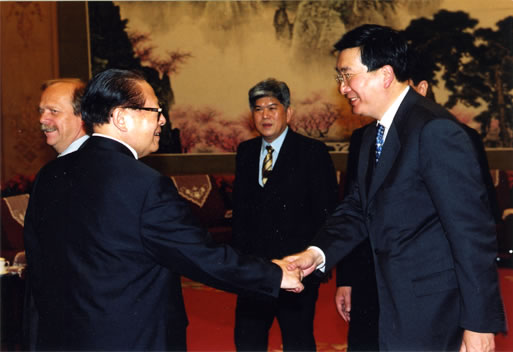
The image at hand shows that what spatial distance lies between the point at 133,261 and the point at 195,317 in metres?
3.45

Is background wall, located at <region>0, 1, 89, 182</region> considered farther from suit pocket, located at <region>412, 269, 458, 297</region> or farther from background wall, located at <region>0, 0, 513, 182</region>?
suit pocket, located at <region>412, 269, 458, 297</region>

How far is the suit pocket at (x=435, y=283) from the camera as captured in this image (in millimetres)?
1901

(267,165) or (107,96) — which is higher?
(107,96)

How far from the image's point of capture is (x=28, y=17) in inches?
330

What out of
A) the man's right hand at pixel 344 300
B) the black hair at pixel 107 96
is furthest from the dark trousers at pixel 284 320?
the black hair at pixel 107 96

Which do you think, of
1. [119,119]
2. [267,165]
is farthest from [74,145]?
[267,165]

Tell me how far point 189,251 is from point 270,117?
1.71m

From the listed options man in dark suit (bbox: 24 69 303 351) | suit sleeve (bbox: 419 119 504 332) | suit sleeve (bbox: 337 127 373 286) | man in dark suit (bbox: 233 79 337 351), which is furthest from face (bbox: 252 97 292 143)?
suit sleeve (bbox: 419 119 504 332)

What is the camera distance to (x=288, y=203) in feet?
10.5

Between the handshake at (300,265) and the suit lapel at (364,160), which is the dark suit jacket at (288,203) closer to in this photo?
the handshake at (300,265)

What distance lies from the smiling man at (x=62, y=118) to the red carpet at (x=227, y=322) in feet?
6.74

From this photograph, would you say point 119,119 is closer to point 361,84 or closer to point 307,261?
point 361,84

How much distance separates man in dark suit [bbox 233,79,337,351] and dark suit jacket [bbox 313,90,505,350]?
1.05m

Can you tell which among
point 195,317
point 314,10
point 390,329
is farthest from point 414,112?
point 314,10
